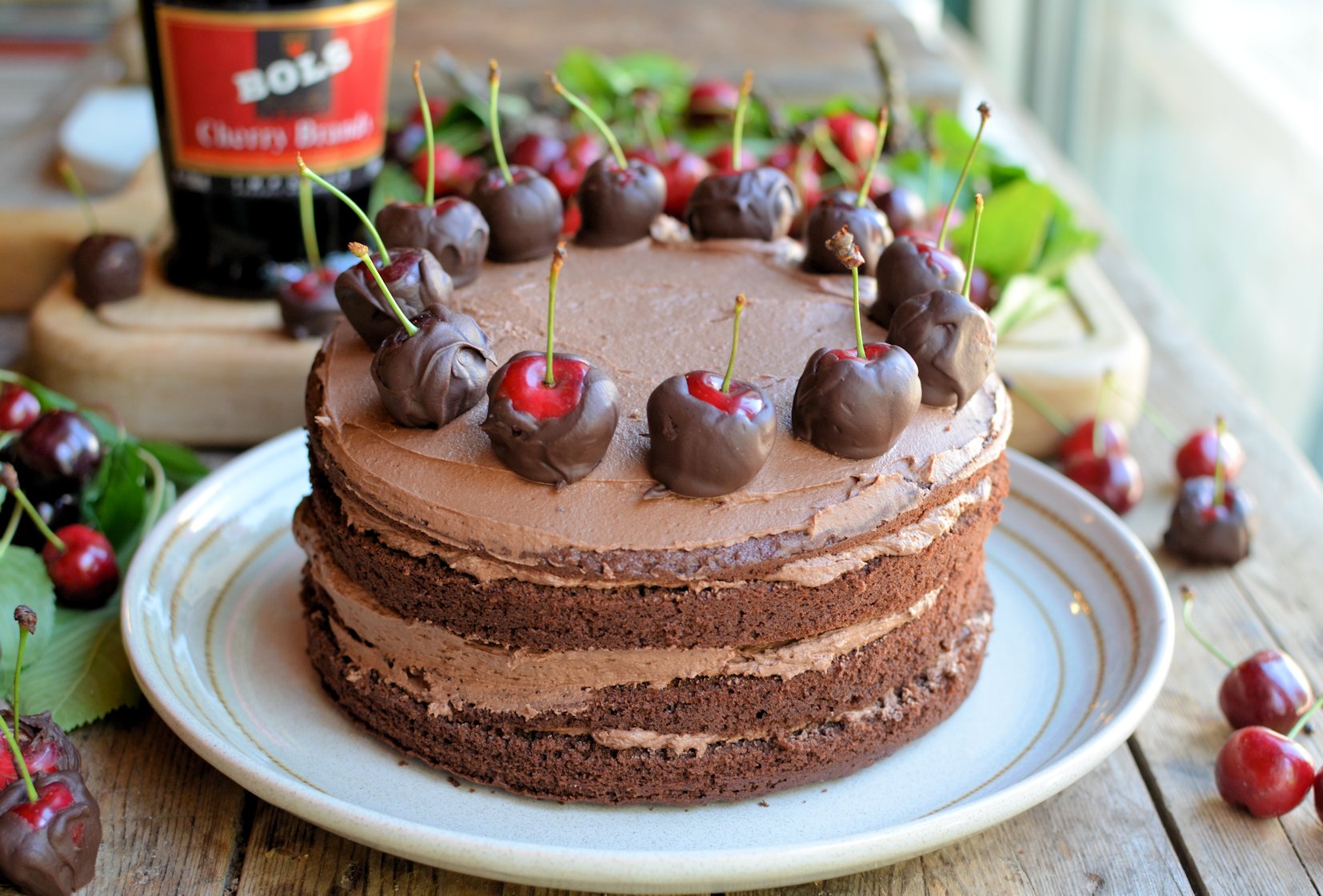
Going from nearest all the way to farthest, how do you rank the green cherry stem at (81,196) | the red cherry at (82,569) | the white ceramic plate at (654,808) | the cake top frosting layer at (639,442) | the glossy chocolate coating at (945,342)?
1. the white ceramic plate at (654,808)
2. the cake top frosting layer at (639,442)
3. the glossy chocolate coating at (945,342)
4. the red cherry at (82,569)
5. the green cherry stem at (81,196)

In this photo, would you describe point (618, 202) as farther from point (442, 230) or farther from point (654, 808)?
point (654, 808)

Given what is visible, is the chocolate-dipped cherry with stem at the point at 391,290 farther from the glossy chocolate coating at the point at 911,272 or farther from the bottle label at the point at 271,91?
the bottle label at the point at 271,91

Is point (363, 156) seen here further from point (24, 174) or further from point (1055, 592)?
point (1055, 592)

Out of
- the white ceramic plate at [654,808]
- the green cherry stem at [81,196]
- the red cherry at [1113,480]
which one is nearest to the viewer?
the white ceramic plate at [654,808]

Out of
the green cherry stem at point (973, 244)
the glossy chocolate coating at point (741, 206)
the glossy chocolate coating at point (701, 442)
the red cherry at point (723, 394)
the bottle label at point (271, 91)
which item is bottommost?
the bottle label at point (271, 91)

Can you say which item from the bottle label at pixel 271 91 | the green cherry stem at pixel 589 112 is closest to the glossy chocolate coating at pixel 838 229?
the green cherry stem at pixel 589 112

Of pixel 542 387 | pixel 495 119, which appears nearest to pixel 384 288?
pixel 542 387

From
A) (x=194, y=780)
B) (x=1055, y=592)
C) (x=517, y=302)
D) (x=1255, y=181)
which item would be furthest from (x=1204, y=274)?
(x=194, y=780)
